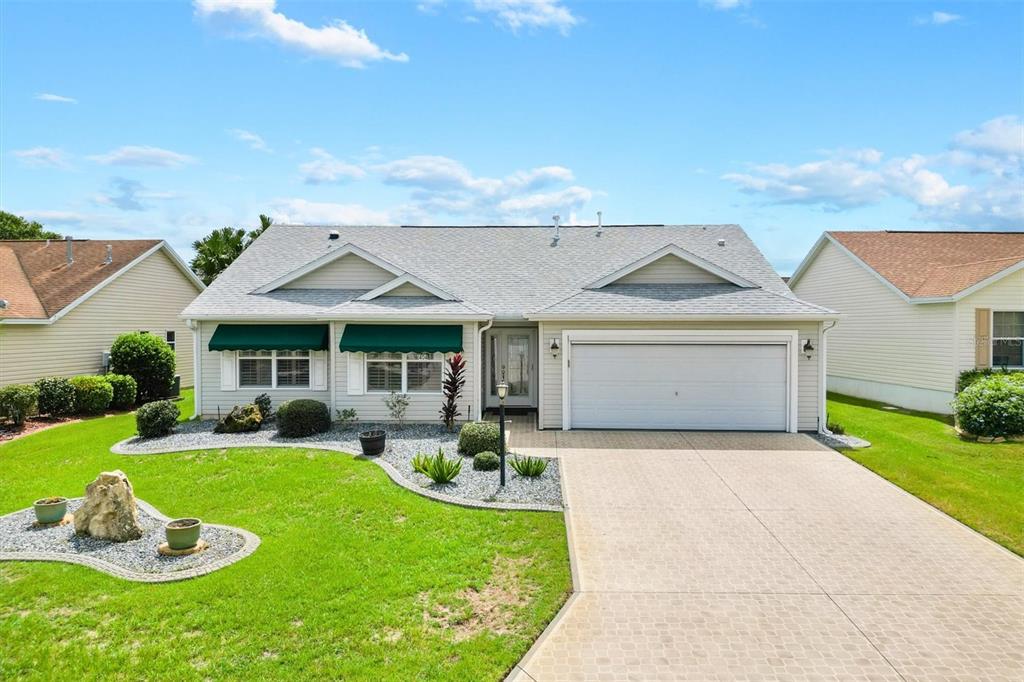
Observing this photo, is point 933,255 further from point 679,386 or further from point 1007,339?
point 679,386

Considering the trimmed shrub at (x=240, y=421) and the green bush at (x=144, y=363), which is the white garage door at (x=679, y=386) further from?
→ the green bush at (x=144, y=363)

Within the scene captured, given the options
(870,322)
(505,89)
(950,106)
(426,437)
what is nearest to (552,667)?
(426,437)

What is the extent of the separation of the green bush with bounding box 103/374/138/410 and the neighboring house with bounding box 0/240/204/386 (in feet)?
9.12

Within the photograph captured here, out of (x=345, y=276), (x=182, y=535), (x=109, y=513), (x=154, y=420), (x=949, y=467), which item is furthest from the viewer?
(x=345, y=276)

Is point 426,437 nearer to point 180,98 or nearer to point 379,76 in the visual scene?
point 379,76

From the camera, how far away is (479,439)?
13.8 m

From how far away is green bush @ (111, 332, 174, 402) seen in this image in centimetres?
2303

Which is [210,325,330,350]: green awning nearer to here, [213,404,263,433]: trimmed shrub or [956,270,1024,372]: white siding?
[213,404,263,433]: trimmed shrub

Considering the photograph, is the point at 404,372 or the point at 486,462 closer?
the point at 486,462

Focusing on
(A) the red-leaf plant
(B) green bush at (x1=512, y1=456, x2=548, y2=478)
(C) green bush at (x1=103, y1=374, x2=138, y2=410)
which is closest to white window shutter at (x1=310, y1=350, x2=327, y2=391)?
(A) the red-leaf plant

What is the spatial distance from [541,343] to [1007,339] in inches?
668

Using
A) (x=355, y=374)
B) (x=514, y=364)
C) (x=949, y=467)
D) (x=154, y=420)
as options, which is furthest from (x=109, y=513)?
(x=949, y=467)

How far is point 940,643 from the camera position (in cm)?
629

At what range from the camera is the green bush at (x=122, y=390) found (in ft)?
71.4
